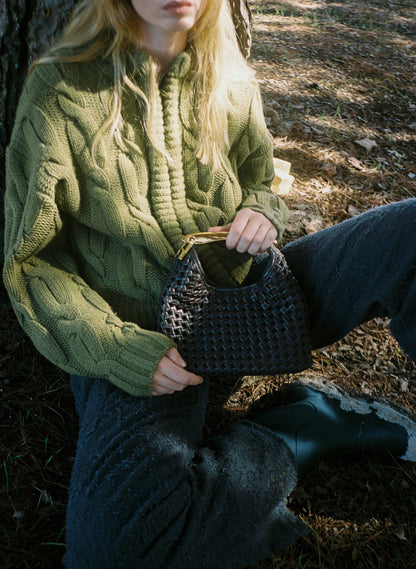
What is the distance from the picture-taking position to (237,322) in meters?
1.66

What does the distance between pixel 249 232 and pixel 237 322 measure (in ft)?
1.09

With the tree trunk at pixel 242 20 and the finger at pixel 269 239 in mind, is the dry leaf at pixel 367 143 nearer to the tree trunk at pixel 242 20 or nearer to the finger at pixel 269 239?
the tree trunk at pixel 242 20

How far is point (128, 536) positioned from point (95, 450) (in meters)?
0.28

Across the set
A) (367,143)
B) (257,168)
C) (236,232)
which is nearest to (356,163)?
(367,143)

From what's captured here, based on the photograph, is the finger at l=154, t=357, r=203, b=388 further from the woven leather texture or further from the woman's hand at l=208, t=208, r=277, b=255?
the woman's hand at l=208, t=208, r=277, b=255

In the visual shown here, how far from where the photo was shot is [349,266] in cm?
161

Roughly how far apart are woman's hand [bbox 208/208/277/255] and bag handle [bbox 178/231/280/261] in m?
0.03

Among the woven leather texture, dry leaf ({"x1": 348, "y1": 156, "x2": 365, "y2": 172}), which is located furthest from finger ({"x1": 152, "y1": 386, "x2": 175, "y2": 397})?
dry leaf ({"x1": 348, "y1": 156, "x2": 365, "y2": 172})

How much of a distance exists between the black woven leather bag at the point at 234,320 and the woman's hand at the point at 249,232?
0.14ft

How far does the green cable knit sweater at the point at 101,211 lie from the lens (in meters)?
1.53

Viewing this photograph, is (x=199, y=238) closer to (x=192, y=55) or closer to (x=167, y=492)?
(x=192, y=55)

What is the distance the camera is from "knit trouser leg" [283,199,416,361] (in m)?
1.52

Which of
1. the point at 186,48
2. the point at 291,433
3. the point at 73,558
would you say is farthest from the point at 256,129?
the point at 73,558

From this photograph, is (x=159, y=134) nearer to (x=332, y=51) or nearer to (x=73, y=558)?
(x=73, y=558)
